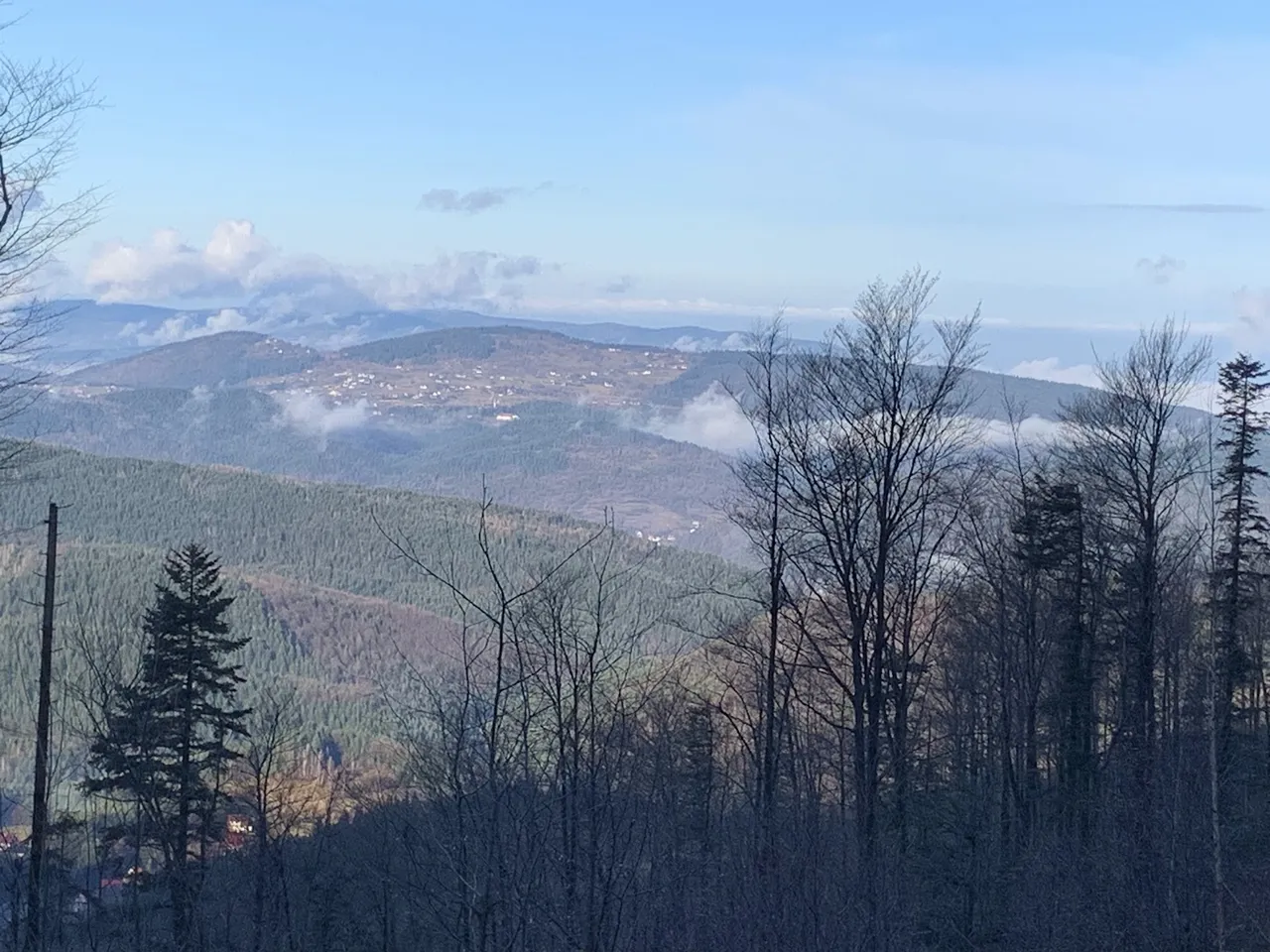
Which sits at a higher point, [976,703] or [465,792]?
[465,792]

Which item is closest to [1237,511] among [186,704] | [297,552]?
[186,704]

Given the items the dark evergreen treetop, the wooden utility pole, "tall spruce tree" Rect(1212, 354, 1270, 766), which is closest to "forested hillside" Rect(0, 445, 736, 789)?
the dark evergreen treetop

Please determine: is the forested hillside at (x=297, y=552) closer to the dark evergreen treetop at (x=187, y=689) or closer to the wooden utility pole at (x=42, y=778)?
the dark evergreen treetop at (x=187, y=689)

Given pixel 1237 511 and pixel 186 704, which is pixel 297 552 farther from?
pixel 1237 511

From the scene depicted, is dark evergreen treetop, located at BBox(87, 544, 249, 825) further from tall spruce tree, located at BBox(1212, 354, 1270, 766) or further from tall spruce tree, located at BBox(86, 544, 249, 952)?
tall spruce tree, located at BBox(1212, 354, 1270, 766)

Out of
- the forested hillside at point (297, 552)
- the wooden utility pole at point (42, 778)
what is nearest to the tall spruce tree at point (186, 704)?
the wooden utility pole at point (42, 778)

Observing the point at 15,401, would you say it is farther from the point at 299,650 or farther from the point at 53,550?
the point at 299,650

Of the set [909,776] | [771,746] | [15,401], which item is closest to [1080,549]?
[909,776]

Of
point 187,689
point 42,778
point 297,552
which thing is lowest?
point 297,552
